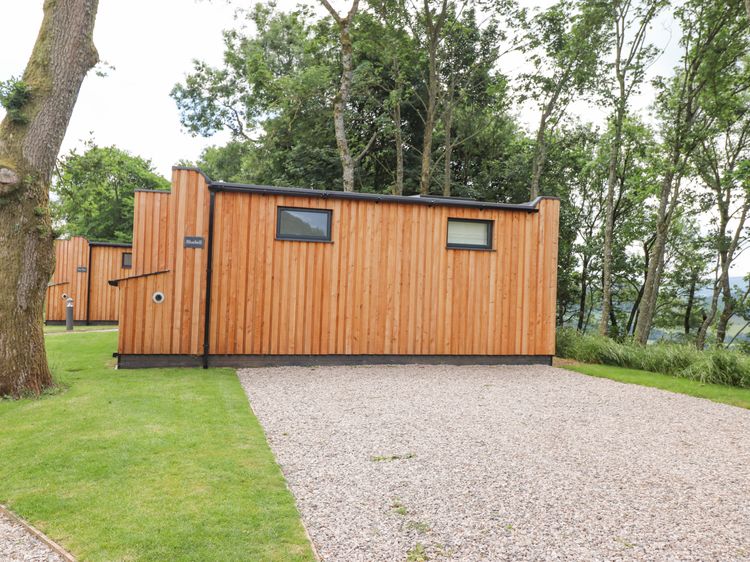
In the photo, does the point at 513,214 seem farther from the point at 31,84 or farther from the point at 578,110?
the point at 578,110

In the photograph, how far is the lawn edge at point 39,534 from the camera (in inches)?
86.2

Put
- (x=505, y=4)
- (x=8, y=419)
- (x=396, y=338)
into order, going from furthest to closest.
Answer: (x=505, y=4) < (x=396, y=338) < (x=8, y=419)

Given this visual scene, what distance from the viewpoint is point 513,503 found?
284cm

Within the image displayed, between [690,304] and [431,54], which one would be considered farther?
[690,304]

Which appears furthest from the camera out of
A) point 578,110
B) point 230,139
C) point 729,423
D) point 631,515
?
point 230,139

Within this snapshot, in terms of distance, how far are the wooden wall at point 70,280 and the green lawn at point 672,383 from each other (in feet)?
50.1

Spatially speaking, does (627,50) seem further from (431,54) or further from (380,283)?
(380,283)

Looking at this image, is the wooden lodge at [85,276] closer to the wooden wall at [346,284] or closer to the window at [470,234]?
the wooden wall at [346,284]

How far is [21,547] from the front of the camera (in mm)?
2297

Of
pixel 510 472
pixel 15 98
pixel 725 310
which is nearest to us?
pixel 510 472

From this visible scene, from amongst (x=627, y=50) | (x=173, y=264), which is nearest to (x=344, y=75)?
(x=173, y=264)

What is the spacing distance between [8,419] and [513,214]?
763cm

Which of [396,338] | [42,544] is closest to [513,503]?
[42,544]

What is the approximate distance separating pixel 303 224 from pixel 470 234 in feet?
9.60
